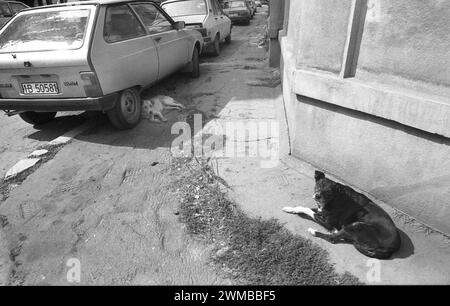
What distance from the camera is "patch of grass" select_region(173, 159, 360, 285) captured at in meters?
2.23

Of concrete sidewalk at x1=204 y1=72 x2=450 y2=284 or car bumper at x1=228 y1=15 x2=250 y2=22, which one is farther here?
car bumper at x1=228 y1=15 x2=250 y2=22

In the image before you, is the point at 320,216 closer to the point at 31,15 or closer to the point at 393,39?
the point at 393,39

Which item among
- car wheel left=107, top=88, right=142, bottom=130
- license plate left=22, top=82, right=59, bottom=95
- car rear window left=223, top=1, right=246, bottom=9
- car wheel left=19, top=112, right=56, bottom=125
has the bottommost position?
car wheel left=19, top=112, right=56, bottom=125

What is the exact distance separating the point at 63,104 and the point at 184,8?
19.9ft

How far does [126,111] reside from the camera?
179 inches

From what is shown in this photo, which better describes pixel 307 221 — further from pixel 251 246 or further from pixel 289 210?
pixel 251 246

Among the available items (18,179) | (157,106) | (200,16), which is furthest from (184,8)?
(18,179)

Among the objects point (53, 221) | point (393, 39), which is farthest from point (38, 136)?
point (393, 39)

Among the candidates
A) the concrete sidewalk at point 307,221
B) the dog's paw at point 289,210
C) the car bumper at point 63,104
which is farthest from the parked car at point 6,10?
the dog's paw at point 289,210

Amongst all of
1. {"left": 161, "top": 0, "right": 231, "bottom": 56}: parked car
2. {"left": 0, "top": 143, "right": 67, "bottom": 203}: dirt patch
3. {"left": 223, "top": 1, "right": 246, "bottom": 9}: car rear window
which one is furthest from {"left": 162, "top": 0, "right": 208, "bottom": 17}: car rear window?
{"left": 223, "top": 1, "right": 246, "bottom": 9}: car rear window

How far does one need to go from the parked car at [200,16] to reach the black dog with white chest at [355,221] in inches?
272

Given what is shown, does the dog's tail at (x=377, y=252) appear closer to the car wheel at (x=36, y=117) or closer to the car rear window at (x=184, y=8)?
the car wheel at (x=36, y=117)

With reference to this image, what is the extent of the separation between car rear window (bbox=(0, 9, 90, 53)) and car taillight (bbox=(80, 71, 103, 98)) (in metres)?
0.37

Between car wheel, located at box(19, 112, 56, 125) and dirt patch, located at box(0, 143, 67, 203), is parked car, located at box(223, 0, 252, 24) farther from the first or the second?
dirt patch, located at box(0, 143, 67, 203)
